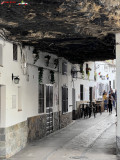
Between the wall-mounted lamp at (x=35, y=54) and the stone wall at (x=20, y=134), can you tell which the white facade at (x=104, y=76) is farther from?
the wall-mounted lamp at (x=35, y=54)

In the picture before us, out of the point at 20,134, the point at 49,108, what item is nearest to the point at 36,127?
the point at 20,134

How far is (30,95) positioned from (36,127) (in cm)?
156

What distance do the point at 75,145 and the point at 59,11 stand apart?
257 inches

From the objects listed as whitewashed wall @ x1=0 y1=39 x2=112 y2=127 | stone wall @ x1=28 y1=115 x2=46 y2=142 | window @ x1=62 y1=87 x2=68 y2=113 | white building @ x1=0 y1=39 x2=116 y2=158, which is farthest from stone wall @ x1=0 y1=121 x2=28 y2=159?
window @ x1=62 y1=87 x2=68 y2=113

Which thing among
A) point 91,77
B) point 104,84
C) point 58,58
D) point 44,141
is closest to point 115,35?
point 44,141

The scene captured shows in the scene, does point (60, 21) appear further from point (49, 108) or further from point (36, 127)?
point (49, 108)

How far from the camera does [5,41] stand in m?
11.2

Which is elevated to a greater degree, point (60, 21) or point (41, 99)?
point (60, 21)

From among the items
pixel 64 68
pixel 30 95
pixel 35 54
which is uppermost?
pixel 35 54

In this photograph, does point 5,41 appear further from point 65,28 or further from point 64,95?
point 64,95

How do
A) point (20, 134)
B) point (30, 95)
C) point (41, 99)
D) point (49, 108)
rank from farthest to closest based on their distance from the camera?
point (49, 108)
point (41, 99)
point (30, 95)
point (20, 134)

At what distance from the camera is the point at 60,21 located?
368 inches

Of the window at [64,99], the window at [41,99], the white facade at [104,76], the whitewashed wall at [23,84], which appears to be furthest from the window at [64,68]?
the white facade at [104,76]

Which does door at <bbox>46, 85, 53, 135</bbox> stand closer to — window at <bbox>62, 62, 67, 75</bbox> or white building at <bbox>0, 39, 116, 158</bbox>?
white building at <bbox>0, 39, 116, 158</bbox>
